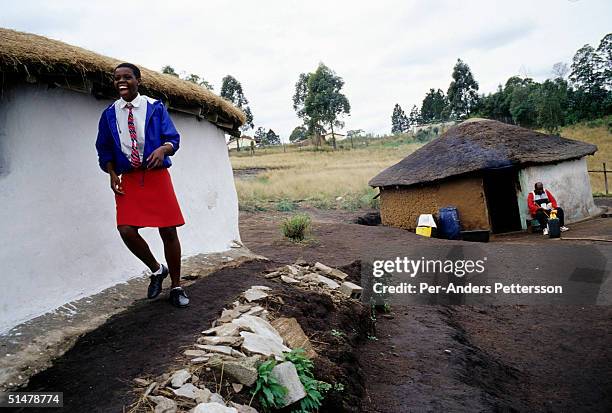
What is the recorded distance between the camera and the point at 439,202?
12469mm

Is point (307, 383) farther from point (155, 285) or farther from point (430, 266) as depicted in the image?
point (430, 266)

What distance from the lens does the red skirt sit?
306 centimetres

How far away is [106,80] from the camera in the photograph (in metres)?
3.87

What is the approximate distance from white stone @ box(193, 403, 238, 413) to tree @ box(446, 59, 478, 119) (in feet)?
145

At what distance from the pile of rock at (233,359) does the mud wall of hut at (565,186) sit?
10545mm

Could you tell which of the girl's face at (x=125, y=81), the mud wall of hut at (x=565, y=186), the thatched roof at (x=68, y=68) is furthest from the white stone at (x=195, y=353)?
the mud wall of hut at (x=565, y=186)

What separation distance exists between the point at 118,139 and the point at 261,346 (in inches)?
68.2

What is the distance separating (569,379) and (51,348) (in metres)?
4.38

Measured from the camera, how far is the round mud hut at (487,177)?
1193 centimetres

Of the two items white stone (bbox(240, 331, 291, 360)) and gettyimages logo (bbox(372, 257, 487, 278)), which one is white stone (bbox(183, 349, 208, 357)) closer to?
white stone (bbox(240, 331, 291, 360))

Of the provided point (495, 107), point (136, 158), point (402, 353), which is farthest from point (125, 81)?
point (495, 107)

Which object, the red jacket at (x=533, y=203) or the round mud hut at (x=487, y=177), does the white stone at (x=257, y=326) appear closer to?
the round mud hut at (x=487, y=177)

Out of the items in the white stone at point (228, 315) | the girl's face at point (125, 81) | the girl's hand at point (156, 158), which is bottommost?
the white stone at point (228, 315)

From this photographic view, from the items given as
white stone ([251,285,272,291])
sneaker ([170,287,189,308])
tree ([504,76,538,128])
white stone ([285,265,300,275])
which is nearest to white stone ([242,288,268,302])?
white stone ([251,285,272,291])
